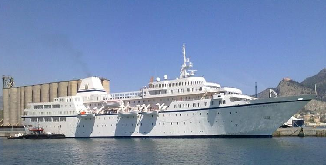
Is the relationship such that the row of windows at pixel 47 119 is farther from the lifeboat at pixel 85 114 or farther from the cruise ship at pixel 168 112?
the lifeboat at pixel 85 114

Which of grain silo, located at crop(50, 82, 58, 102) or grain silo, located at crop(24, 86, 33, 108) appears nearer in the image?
grain silo, located at crop(50, 82, 58, 102)

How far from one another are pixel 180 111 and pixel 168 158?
1519cm

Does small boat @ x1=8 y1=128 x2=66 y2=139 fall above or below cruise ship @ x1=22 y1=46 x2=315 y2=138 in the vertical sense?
below

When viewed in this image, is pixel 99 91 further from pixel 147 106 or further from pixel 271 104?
pixel 271 104

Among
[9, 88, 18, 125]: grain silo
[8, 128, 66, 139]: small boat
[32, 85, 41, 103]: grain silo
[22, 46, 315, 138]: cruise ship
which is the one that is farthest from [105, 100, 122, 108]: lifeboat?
[9, 88, 18, 125]: grain silo

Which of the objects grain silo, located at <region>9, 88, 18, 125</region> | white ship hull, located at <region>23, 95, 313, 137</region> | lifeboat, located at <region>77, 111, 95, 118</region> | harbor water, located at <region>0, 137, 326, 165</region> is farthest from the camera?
grain silo, located at <region>9, 88, 18, 125</region>

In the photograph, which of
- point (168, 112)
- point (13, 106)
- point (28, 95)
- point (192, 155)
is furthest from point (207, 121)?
point (13, 106)

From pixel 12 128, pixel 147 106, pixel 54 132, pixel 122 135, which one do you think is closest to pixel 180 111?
pixel 147 106

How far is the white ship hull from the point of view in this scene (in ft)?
124

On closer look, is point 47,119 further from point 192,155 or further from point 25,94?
point 192,155

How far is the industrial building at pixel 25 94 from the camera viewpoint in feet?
254

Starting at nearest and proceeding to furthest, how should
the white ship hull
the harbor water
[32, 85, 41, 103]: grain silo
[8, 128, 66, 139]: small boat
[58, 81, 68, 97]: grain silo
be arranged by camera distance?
the harbor water → the white ship hull → [8, 128, 66, 139]: small boat → [58, 81, 68, 97]: grain silo → [32, 85, 41, 103]: grain silo

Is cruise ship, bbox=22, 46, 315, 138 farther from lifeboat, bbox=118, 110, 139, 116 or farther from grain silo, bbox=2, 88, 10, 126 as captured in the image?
grain silo, bbox=2, 88, 10, 126

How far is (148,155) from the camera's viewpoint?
2953cm
